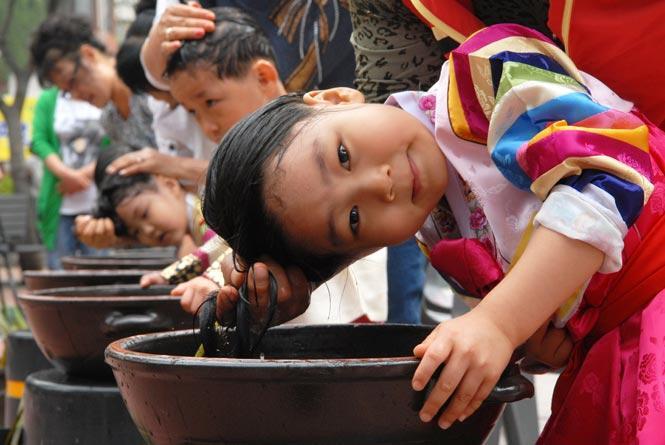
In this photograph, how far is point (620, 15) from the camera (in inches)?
73.4

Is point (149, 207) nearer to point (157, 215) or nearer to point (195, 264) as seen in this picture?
point (157, 215)

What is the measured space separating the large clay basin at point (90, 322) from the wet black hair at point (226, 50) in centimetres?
82

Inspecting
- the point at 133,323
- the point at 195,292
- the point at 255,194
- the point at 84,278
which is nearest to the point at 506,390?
the point at 255,194

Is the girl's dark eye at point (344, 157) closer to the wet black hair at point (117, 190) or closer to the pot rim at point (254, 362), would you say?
the pot rim at point (254, 362)

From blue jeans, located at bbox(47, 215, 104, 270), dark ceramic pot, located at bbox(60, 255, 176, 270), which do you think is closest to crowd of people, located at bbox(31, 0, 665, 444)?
dark ceramic pot, located at bbox(60, 255, 176, 270)

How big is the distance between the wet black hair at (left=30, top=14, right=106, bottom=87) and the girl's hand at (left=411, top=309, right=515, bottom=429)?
5.06m

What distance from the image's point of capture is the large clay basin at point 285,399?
1.46 metres

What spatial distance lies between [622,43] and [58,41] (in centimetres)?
496

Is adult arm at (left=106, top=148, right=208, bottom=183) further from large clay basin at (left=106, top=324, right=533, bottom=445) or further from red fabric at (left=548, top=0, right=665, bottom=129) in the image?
large clay basin at (left=106, top=324, right=533, bottom=445)

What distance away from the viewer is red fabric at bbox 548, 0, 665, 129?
73.2 inches

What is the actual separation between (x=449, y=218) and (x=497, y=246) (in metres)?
0.19

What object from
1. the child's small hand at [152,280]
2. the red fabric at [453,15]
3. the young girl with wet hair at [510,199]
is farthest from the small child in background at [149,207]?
the young girl with wet hair at [510,199]

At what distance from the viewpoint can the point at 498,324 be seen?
1.55 m

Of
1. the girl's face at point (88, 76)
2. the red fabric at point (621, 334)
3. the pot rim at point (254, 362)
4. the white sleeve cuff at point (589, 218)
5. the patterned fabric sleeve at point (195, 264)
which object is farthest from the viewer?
the girl's face at point (88, 76)
